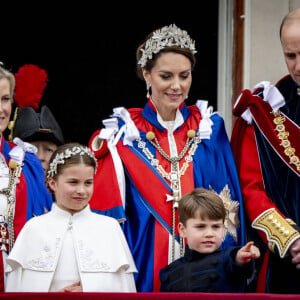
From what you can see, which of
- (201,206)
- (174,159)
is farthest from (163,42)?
(201,206)

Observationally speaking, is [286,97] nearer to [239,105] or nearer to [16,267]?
[239,105]

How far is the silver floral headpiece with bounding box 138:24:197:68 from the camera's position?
4.53 meters

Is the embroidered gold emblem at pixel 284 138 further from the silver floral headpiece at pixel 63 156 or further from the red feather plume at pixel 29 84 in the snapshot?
the red feather plume at pixel 29 84

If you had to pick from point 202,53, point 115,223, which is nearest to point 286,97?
point 115,223

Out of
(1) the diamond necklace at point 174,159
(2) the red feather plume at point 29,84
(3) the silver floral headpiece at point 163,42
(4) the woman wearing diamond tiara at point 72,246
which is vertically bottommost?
Result: (4) the woman wearing diamond tiara at point 72,246

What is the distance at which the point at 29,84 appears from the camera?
554 centimetres

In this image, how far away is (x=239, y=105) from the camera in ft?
14.9

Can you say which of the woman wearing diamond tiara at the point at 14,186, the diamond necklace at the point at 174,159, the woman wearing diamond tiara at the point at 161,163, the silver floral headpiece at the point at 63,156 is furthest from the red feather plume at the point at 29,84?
the silver floral headpiece at the point at 63,156

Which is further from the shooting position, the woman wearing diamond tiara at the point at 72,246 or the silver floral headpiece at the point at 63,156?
the silver floral headpiece at the point at 63,156

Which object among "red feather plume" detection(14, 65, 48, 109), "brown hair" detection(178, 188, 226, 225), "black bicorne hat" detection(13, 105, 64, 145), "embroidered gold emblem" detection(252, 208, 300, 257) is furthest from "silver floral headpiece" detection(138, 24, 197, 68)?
"black bicorne hat" detection(13, 105, 64, 145)

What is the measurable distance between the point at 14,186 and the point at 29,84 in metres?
1.15

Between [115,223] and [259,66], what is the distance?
7.58 feet

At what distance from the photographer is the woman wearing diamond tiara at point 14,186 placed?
4.47 metres

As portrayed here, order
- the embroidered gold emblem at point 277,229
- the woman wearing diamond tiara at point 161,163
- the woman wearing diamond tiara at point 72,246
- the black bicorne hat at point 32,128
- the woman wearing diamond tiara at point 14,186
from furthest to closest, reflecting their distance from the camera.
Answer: the black bicorne hat at point 32,128 → the woman wearing diamond tiara at point 14,186 → the woman wearing diamond tiara at point 161,163 → the embroidered gold emblem at point 277,229 → the woman wearing diamond tiara at point 72,246
